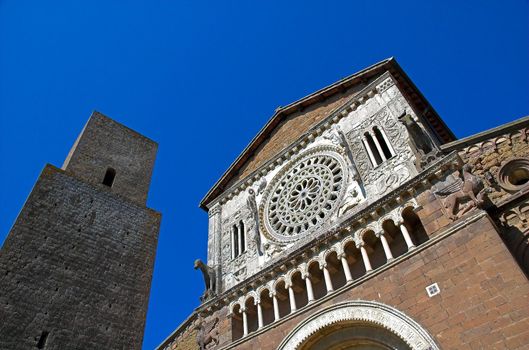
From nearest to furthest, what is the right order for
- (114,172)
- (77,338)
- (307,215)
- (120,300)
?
(307,215) < (77,338) < (120,300) < (114,172)

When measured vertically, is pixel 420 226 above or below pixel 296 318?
above

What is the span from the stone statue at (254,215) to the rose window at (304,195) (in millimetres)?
322

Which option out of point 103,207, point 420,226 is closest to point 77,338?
point 103,207

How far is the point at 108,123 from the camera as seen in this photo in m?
23.8

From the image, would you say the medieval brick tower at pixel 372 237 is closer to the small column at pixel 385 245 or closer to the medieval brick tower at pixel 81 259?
the small column at pixel 385 245

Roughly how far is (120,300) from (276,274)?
8120mm

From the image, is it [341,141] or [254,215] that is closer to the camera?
[341,141]

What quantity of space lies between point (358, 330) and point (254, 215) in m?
5.51

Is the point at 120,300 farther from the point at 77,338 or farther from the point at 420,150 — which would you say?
the point at 420,150

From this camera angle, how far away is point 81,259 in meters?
16.6

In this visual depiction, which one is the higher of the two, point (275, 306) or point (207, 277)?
point (207, 277)

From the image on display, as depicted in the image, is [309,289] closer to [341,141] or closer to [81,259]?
[341,141]

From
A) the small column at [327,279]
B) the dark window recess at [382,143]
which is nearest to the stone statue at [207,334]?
the small column at [327,279]

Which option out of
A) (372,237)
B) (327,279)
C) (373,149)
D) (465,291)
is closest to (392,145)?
(373,149)
